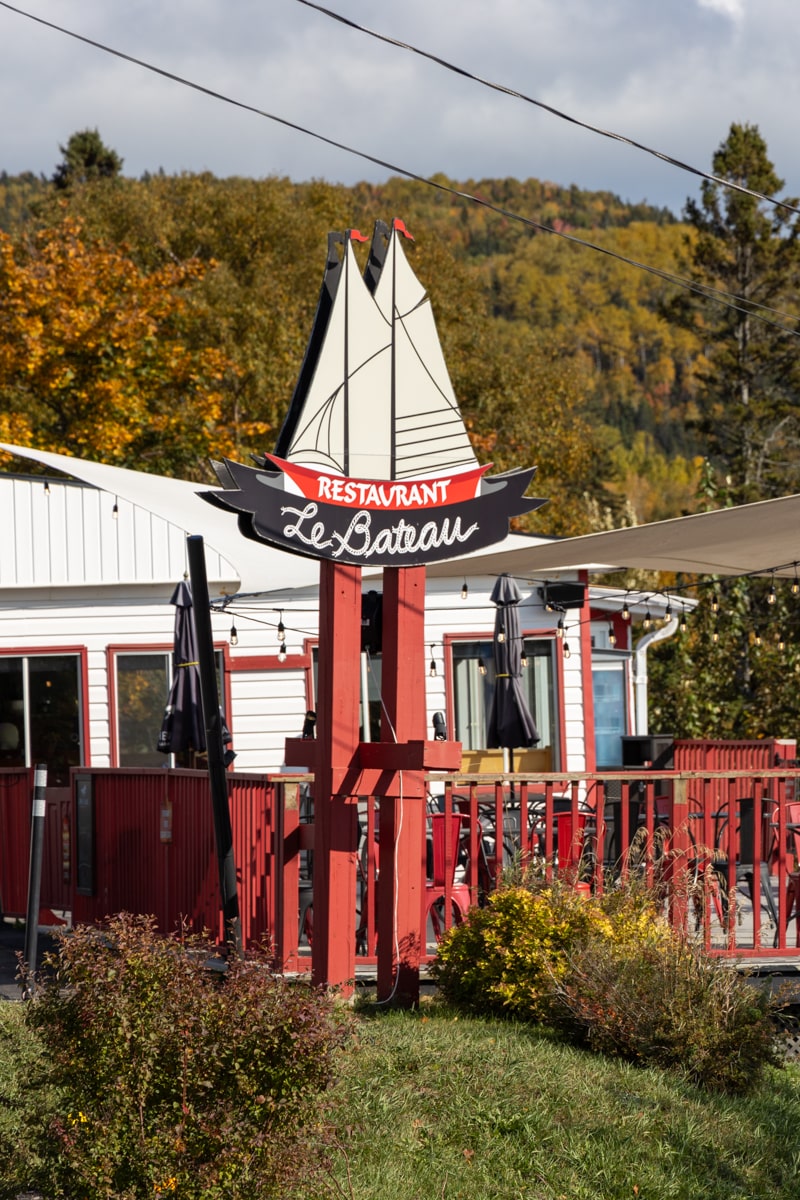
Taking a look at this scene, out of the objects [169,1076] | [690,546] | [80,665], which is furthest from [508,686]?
[169,1076]

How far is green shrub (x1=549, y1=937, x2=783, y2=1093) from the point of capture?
227 inches

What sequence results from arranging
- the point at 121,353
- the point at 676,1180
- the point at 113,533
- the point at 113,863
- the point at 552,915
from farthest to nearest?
1. the point at 121,353
2. the point at 113,533
3. the point at 113,863
4. the point at 552,915
5. the point at 676,1180

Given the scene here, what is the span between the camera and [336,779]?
6895 mm

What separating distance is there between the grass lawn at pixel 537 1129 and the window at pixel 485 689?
875 cm

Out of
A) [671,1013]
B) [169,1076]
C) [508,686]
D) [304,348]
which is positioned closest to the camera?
[169,1076]

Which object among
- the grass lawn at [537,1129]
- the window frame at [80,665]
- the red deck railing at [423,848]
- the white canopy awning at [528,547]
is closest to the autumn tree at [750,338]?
the window frame at [80,665]

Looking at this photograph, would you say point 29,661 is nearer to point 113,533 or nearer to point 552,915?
point 113,533

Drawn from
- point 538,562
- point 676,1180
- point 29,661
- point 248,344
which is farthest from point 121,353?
point 676,1180

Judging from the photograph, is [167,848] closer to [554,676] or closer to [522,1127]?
[522,1127]

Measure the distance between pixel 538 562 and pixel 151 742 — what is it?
243 inches

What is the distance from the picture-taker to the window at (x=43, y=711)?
569 inches

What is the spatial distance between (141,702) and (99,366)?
14510 mm

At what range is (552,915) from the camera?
6.58 m

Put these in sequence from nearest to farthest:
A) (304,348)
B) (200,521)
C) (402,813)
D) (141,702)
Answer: (402,813) < (200,521) < (141,702) < (304,348)
